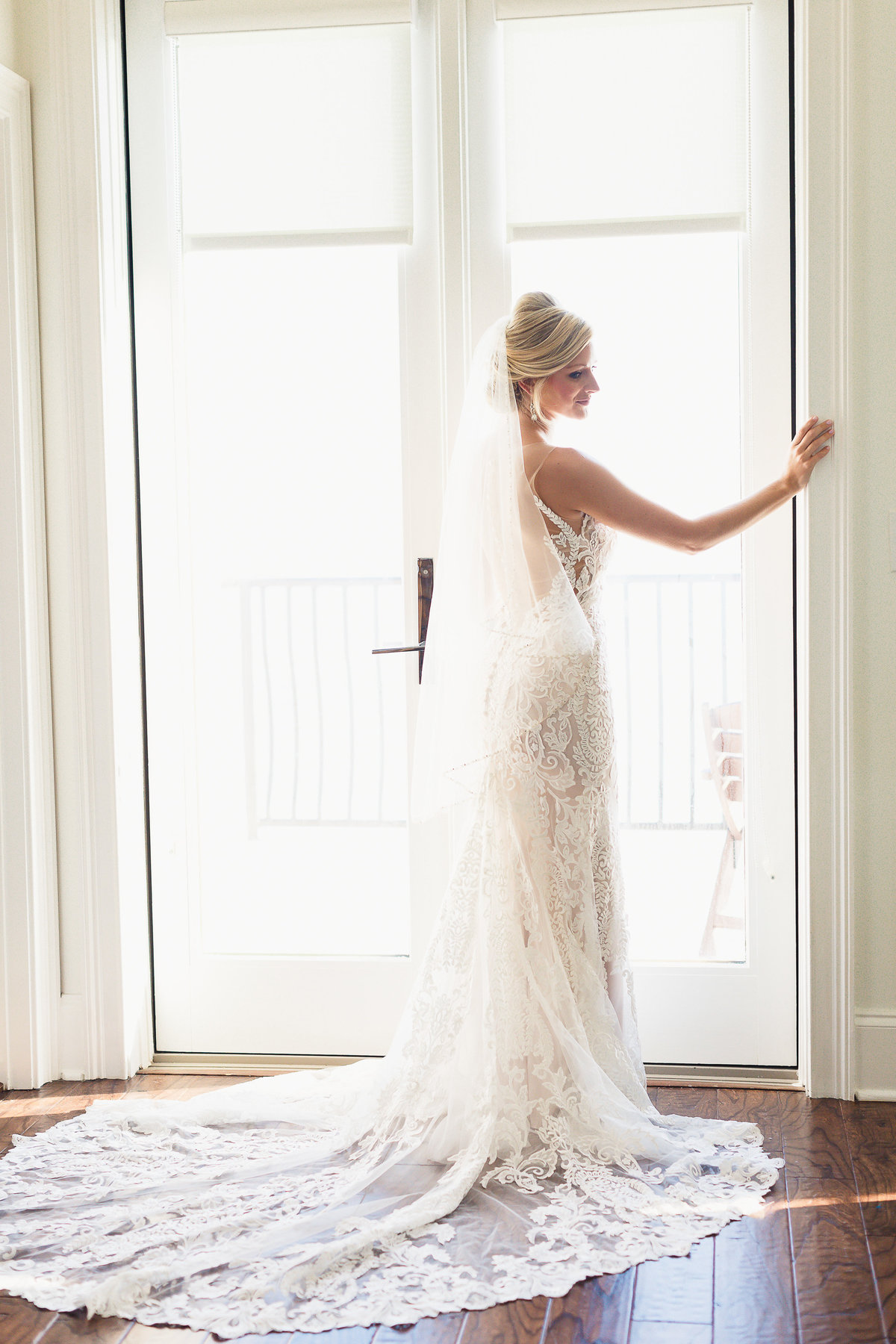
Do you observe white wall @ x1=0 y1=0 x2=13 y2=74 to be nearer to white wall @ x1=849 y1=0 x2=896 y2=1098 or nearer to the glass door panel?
the glass door panel

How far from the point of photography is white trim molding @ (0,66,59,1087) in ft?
9.09

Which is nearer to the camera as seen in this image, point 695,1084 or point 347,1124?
point 347,1124

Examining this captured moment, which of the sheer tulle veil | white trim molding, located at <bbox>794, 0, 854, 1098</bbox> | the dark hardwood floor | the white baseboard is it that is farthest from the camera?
the white baseboard

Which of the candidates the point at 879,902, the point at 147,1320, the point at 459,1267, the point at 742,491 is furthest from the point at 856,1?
the point at 147,1320

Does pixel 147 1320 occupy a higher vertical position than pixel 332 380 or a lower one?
lower

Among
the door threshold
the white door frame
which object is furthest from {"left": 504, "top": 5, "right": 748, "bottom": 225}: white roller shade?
the door threshold

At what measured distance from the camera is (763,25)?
2.69 metres

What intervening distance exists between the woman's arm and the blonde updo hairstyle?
0.18 metres

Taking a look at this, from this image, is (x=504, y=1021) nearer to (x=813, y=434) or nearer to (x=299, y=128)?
(x=813, y=434)

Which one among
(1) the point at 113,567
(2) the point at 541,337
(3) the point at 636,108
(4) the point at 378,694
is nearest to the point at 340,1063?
(4) the point at 378,694

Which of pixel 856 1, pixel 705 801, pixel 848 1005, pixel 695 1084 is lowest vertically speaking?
pixel 695 1084

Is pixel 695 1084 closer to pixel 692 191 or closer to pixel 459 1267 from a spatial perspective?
pixel 459 1267

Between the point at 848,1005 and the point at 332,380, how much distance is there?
194 cm

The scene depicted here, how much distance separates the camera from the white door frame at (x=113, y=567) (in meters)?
2.58
